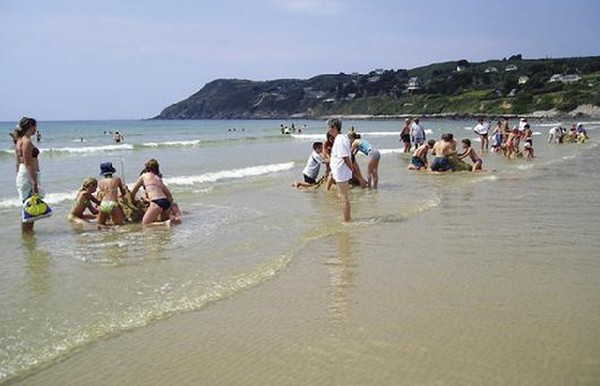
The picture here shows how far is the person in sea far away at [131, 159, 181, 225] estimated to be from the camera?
9664mm

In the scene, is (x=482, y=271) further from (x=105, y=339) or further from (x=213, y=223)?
(x=213, y=223)

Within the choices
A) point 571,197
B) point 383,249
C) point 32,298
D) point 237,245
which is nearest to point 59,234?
point 237,245

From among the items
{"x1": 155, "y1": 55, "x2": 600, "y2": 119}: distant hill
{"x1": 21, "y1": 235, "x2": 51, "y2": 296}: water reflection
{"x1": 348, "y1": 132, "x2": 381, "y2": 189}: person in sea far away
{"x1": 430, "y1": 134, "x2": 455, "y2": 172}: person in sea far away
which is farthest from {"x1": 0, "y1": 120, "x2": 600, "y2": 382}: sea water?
{"x1": 155, "y1": 55, "x2": 600, "y2": 119}: distant hill

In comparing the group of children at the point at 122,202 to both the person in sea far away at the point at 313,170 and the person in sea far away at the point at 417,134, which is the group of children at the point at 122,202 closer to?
the person in sea far away at the point at 313,170

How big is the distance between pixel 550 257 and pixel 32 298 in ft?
18.1

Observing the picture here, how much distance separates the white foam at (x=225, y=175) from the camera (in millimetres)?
16672

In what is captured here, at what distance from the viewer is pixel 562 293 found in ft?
17.8

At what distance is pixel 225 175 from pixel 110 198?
8.58m

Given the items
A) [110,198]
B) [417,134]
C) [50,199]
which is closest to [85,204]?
[110,198]

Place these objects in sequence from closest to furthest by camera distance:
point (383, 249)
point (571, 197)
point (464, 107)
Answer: point (383, 249), point (571, 197), point (464, 107)

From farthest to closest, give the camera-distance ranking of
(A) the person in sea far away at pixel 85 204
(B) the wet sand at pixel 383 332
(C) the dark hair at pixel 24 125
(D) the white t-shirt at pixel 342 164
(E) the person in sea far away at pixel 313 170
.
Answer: (E) the person in sea far away at pixel 313 170 < (A) the person in sea far away at pixel 85 204 < (D) the white t-shirt at pixel 342 164 < (C) the dark hair at pixel 24 125 < (B) the wet sand at pixel 383 332

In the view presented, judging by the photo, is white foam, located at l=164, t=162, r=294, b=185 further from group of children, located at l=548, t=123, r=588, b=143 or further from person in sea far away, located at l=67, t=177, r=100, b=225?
group of children, located at l=548, t=123, r=588, b=143

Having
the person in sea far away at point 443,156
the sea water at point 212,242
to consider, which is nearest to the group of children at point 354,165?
the sea water at point 212,242

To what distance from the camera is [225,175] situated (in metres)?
18.2
